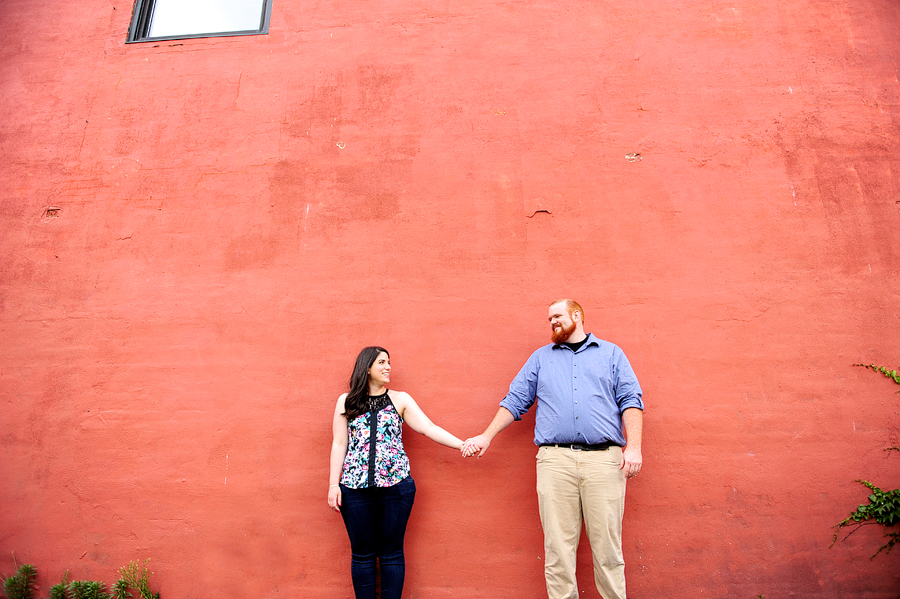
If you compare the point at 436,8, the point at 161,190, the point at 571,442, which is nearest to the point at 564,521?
the point at 571,442

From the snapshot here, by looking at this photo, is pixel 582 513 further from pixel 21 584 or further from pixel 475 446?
pixel 21 584

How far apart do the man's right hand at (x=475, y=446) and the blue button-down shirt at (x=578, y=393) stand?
22 cm

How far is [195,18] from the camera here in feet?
15.3

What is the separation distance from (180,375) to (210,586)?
1317mm

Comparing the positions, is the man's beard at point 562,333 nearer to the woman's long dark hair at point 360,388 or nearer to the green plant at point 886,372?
the woman's long dark hair at point 360,388

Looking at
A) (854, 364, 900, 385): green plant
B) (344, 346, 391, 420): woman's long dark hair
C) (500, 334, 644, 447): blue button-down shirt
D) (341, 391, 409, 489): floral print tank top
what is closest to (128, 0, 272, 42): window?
(344, 346, 391, 420): woman's long dark hair

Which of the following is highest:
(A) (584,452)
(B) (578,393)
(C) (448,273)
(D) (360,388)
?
(C) (448,273)

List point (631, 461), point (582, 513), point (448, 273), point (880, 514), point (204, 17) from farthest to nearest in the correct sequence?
point (204, 17)
point (448, 273)
point (880, 514)
point (582, 513)
point (631, 461)

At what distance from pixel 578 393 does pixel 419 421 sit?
906mm

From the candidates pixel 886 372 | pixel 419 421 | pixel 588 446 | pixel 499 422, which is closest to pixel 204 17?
pixel 419 421

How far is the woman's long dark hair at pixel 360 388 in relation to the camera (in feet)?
9.94

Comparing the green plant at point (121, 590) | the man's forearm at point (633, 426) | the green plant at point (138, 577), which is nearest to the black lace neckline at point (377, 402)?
the man's forearm at point (633, 426)

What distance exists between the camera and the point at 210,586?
323cm

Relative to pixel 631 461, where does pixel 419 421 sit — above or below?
above
